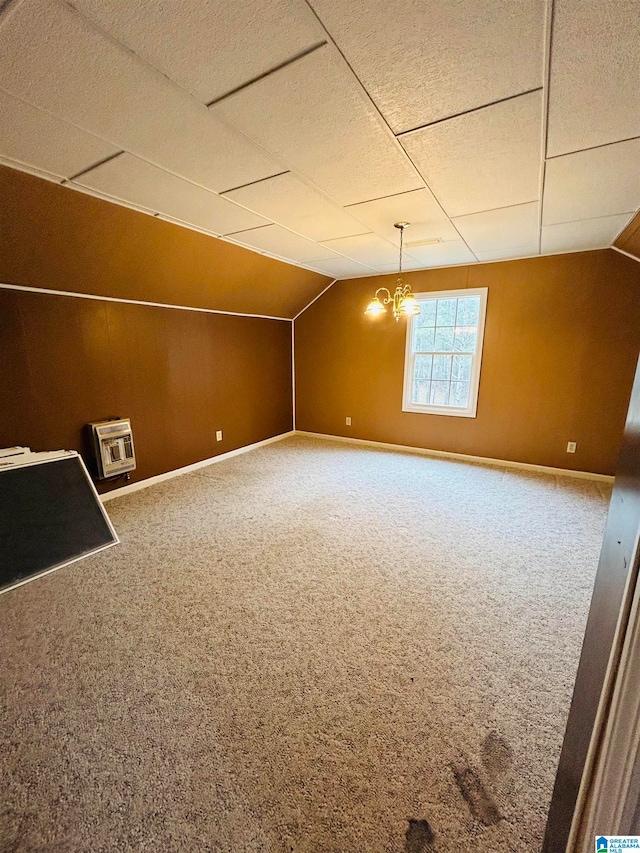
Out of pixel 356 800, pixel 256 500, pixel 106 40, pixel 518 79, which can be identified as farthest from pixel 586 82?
pixel 256 500

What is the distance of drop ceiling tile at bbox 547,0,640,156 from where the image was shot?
1.04 metres

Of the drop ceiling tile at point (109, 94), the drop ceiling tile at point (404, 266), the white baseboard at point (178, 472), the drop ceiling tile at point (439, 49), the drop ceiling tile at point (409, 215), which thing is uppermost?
the drop ceiling tile at point (404, 266)

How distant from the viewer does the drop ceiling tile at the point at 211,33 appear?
3.39ft

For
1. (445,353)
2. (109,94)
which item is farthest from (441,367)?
(109,94)

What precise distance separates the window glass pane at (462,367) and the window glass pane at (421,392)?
369 millimetres

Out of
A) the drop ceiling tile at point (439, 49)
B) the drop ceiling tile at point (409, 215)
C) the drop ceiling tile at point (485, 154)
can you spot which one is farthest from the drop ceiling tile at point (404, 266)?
the drop ceiling tile at point (439, 49)

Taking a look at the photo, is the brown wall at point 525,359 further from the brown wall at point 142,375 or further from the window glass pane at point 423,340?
the brown wall at point 142,375

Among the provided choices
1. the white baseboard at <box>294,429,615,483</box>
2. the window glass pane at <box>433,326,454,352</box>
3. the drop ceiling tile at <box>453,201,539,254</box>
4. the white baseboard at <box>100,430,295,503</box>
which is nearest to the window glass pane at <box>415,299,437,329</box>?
the window glass pane at <box>433,326,454,352</box>

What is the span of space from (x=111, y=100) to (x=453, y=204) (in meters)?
2.08

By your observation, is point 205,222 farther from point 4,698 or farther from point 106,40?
point 4,698

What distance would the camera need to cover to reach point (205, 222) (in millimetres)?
2756

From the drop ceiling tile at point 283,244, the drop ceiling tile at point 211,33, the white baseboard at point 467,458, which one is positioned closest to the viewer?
the drop ceiling tile at point 211,33

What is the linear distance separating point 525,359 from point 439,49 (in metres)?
3.50

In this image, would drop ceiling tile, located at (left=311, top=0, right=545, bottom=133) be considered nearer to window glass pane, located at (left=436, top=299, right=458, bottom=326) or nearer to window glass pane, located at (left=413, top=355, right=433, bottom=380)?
window glass pane, located at (left=436, top=299, right=458, bottom=326)
